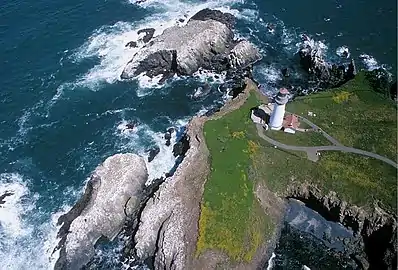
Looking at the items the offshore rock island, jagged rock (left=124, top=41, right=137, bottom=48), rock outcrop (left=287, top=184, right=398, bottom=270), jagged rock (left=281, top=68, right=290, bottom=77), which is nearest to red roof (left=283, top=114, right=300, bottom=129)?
the offshore rock island

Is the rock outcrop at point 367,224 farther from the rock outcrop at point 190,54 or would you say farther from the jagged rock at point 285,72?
the rock outcrop at point 190,54

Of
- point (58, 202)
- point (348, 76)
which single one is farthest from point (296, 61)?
point (58, 202)

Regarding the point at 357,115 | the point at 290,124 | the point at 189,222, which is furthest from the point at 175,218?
the point at 357,115

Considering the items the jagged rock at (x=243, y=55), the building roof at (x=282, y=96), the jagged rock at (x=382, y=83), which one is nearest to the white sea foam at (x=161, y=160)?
the building roof at (x=282, y=96)

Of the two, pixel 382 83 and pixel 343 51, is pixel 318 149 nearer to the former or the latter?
pixel 382 83

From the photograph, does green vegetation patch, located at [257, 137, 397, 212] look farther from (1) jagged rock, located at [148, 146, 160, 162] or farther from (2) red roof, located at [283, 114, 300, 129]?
(1) jagged rock, located at [148, 146, 160, 162]

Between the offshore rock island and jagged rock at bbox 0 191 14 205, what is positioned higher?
the offshore rock island

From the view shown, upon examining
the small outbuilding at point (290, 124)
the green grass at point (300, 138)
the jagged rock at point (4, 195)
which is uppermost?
the small outbuilding at point (290, 124)
